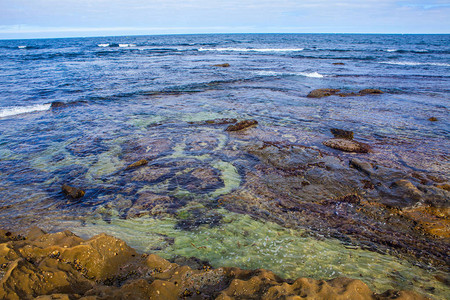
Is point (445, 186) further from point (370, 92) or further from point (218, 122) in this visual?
point (370, 92)

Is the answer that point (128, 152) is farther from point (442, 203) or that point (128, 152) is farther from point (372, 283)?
point (442, 203)

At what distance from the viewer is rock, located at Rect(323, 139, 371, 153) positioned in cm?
762

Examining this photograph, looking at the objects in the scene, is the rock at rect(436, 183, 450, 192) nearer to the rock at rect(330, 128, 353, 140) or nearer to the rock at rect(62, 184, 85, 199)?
the rock at rect(330, 128, 353, 140)

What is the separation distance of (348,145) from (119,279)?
7.05 meters

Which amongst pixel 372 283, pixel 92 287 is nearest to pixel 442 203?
pixel 372 283

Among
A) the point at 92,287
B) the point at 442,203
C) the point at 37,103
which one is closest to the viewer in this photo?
the point at 92,287

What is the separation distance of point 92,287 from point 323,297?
7.90 ft

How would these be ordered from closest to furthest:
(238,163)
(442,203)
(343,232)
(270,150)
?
(343,232) → (442,203) → (238,163) → (270,150)

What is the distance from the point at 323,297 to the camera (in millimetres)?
2600

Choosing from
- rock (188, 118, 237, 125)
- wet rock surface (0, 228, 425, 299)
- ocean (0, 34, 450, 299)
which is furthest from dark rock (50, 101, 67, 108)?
wet rock surface (0, 228, 425, 299)

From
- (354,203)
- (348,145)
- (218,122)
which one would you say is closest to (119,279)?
(354,203)

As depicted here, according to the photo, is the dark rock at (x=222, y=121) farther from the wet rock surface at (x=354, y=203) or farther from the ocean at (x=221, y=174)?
the wet rock surface at (x=354, y=203)

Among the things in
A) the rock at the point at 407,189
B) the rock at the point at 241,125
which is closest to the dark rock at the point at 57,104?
the rock at the point at 241,125

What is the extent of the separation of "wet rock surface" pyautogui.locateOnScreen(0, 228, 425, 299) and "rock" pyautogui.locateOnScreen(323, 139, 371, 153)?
17.5 ft
